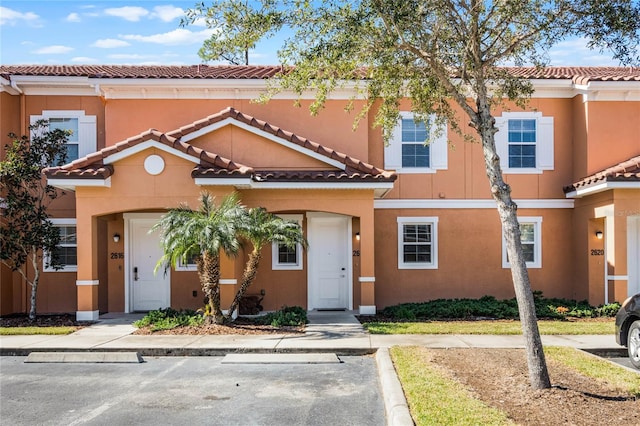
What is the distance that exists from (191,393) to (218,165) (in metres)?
7.05

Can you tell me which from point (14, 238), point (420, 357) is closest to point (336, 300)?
point (420, 357)

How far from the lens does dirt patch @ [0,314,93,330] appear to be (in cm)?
1370

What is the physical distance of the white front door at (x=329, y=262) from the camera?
16.5 meters

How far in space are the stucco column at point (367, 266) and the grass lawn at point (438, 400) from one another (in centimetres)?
593

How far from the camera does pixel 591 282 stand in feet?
53.1

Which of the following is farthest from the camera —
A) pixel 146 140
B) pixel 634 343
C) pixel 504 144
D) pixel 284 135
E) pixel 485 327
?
pixel 504 144

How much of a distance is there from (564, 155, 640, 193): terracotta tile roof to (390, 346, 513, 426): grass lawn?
838 cm

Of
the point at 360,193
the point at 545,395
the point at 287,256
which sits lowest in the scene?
the point at 545,395

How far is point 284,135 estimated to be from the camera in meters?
15.3

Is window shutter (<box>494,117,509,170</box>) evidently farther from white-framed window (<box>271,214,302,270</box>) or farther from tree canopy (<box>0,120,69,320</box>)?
tree canopy (<box>0,120,69,320</box>)

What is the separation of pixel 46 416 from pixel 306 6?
6.17 m

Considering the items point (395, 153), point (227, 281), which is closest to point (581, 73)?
point (395, 153)

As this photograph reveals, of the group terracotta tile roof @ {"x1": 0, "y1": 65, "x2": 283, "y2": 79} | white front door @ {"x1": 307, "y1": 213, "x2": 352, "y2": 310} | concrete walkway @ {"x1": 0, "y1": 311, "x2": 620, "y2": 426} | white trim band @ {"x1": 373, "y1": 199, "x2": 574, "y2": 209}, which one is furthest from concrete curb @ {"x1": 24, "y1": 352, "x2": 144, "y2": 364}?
white trim band @ {"x1": 373, "y1": 199, "x2": 574, "y2": 209}

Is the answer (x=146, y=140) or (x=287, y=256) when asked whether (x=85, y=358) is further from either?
(x=287, y=256)
